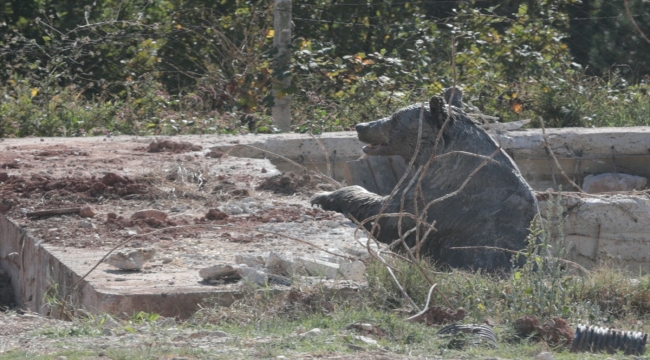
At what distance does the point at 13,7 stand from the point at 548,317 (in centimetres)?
1159

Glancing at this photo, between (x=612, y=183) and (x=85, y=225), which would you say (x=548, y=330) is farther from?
(x=612, y=183)

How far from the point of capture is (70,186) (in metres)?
7.25

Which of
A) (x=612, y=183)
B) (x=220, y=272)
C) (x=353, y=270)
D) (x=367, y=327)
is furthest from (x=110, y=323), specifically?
(x=612, y=183)

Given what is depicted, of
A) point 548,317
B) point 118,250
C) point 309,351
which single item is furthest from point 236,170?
point 309,351

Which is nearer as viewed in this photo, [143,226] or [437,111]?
[143,226]

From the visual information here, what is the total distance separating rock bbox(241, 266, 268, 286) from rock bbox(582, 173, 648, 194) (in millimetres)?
4950

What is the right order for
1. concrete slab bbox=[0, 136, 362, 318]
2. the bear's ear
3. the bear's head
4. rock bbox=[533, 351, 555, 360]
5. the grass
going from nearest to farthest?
rock bbox=[533, 351, 555, 360] < the grass < concrete slab bbox=[0, 136, 362, 318] < the bear's ear < the bear's head

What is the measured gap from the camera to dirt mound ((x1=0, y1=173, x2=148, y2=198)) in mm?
7125

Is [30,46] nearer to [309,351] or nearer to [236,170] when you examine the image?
[236,170]

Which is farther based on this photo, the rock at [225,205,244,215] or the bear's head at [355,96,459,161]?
the bear's head at [355,96,459,161]

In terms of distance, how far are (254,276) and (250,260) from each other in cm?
34

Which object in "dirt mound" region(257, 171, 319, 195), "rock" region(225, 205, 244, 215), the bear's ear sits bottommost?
"rock" region(225, 205, 244, 215)

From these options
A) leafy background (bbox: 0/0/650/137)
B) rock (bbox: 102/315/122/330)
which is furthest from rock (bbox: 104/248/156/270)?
leafy background (bbox: 0/0/650/137)

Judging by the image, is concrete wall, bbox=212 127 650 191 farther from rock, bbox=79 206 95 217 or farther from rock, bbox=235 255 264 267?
rock, bbox=235 255 264 267
